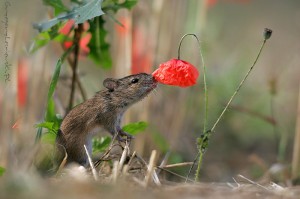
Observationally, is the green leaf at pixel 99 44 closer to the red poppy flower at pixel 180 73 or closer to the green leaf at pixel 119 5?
the green leaf at pixel 119 5

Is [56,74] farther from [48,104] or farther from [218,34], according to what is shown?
[218,34]

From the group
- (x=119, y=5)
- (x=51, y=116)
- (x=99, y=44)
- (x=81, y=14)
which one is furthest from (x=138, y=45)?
(x=81, y=14)

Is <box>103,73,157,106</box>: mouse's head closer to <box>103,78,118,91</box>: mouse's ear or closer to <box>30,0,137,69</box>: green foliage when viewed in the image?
<box>103,78,118,91</box>: mouse's ear

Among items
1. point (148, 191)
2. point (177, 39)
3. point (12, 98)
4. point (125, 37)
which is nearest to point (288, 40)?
point (177, 39)

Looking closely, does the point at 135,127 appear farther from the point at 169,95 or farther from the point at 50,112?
the point at 169,95

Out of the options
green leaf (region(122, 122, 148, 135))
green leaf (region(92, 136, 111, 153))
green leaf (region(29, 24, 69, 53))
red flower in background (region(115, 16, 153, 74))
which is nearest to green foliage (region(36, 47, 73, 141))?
green leaf (region(29, 24, 69, 53))
